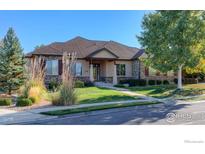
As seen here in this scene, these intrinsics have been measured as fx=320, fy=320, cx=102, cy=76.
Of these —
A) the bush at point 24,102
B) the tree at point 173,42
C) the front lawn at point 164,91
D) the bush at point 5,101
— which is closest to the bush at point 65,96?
the bush at point 24,102

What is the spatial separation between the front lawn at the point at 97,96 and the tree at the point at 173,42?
2044 mm

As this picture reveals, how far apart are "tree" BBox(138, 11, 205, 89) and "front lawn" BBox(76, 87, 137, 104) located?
204 cm

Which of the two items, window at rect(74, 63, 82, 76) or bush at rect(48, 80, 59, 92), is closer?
window at rect(74, 63, 82, 76)

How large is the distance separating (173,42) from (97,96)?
3.90m

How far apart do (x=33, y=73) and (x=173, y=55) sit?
5855mm

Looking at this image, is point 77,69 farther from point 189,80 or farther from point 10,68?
point 189,80

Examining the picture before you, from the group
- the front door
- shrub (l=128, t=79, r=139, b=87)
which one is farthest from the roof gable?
shrub (l=128, t=79, r=139, b=87)

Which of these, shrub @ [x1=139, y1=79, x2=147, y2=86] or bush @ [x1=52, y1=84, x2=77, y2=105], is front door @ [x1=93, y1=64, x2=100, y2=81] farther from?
shrub @ [x1=139, y1=79, x2=147, y2=86]

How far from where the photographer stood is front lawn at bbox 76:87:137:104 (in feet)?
32.1

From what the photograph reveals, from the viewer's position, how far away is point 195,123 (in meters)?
5.68

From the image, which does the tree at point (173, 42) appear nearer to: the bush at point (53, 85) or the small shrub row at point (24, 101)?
the bush at point (53, 85)

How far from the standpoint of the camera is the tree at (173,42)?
1188 centimetres
